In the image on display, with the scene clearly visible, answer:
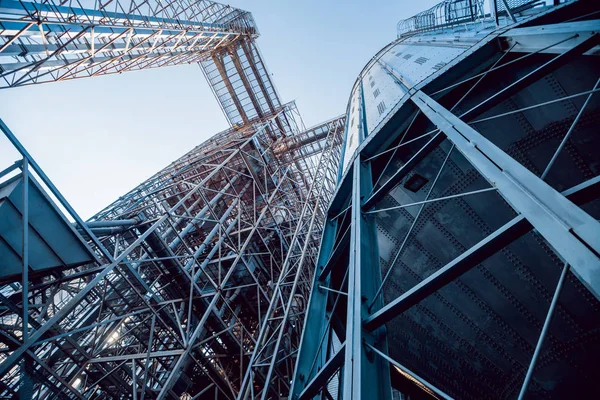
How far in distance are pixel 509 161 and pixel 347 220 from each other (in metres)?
4.04

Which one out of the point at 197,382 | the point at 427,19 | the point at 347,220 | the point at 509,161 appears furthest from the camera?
the point at 427,19

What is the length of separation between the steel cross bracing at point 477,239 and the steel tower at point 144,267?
3174mm

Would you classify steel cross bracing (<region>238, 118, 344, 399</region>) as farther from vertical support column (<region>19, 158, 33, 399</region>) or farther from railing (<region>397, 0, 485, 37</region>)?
railing (<region>397, 0, 485, 37</region>)

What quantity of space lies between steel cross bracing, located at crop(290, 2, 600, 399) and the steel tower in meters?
3.17

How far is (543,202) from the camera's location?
2020 mm

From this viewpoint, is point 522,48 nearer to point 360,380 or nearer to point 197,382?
point 360,380

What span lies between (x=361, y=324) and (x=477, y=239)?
2.87 m

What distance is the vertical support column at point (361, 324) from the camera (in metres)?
2.71

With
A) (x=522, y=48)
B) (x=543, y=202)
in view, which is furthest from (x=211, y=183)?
(x=543, y=202)

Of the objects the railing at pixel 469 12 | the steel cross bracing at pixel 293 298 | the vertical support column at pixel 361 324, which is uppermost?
the railing at pixel 469 12

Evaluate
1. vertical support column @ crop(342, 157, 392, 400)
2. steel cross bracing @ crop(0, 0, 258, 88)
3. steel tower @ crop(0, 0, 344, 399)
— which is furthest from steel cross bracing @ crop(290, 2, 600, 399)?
steel cross bracing @ crop(0, 0, 258, 88)

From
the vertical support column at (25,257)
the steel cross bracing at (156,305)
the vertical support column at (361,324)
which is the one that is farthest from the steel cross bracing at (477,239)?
the vertical support column at (25,257)

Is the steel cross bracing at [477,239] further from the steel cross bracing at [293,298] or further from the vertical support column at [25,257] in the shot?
the vertical support column at [25,257]

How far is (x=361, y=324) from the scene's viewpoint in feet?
10.2
